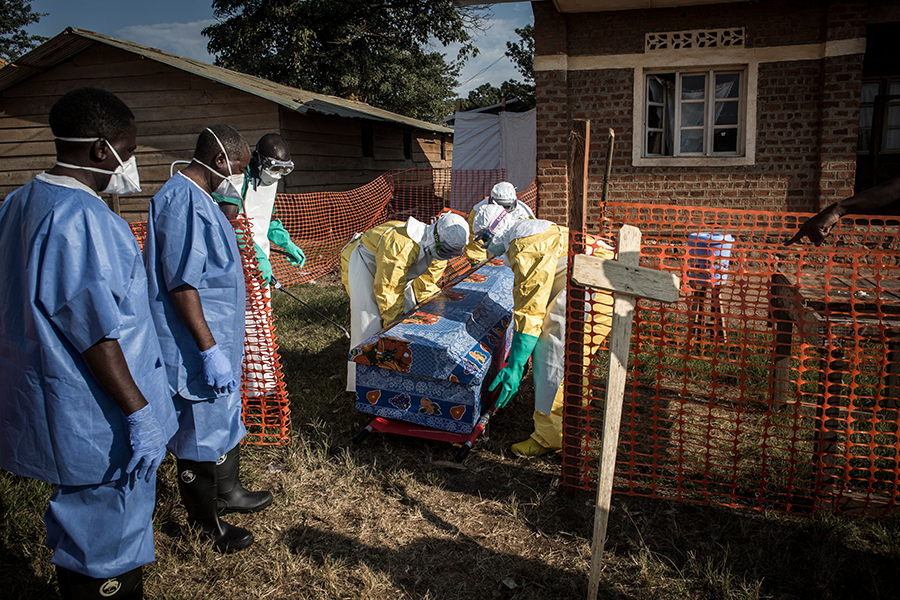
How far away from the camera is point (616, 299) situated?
227cm

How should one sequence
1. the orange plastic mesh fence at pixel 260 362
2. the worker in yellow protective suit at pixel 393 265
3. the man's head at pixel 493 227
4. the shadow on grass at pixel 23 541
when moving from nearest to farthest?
the shadow on grass at pixel 23 541, the orange plastic mesh fence at pixel 260 362, the man's head at pixel 493 227, the worker in yellow protective suit at pixel 393 265

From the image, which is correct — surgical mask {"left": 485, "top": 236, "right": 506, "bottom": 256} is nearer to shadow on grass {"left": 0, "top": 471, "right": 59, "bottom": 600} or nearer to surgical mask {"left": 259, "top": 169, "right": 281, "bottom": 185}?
surgical mask {"left": 259, "top": 169, "right": 281, "bottom": 185}

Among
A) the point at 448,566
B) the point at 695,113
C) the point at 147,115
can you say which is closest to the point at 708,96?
the point at 695,113

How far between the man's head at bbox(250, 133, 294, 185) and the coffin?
1739mm

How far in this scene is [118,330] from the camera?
1874mm

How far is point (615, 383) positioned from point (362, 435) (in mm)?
2152

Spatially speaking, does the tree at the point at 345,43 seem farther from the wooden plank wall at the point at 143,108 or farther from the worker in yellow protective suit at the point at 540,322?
the worker in yellow protective suit at the point at 540,322

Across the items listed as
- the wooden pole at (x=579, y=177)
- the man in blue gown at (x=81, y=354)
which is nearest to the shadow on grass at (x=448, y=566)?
the man in blue gown at (x=81, y=354)

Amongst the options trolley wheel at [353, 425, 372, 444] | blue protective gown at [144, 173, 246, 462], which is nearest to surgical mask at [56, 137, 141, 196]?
blue protective gown at [144, 173, 246, 462]

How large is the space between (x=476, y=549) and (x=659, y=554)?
0.92 metres

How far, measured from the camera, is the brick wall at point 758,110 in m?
7.21

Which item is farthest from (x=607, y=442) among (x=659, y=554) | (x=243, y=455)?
(x=243, y=455)

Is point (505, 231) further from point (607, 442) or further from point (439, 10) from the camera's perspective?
point (439, 10)

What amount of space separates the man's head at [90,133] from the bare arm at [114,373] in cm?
59
